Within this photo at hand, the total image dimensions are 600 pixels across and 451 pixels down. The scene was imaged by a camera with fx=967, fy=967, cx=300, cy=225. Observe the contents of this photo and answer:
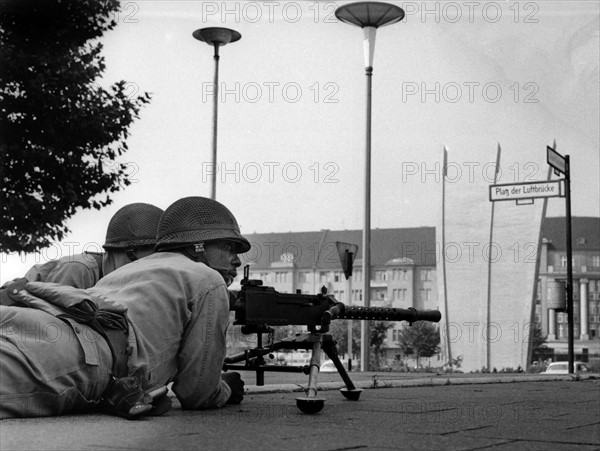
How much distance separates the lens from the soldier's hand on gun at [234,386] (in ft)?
17.0

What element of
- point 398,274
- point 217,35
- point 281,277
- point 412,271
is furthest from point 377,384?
point 398,274

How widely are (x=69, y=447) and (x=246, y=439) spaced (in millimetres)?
644

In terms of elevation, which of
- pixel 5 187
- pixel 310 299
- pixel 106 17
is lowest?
pixel 310 299

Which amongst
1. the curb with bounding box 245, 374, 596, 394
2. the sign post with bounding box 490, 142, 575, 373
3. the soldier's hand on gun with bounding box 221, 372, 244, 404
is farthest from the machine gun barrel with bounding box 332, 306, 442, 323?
the sign post with bounding box 490, 142, 575, 373

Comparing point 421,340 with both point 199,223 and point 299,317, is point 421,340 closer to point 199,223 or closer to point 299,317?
point 299,317

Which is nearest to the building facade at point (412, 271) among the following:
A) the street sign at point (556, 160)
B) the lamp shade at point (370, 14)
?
the street sign at point (556, 160)

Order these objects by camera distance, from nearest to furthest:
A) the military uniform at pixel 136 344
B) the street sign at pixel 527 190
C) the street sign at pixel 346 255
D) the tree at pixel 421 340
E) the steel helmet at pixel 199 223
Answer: the military uniform at pixel 136 344 < the steel helmet at pixel 199 223 < the street sign at pixel 346 255 < the street sign at pixel 527 190 < the tree at pixel 421 340

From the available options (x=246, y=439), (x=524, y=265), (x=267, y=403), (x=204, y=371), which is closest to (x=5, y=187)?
(x=267, y=403)

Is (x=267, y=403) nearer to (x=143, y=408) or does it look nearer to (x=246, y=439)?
(x=143, y=408)

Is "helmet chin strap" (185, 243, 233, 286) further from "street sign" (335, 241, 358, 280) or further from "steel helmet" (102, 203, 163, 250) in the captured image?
"street sign" (335, 241, 358, 280)

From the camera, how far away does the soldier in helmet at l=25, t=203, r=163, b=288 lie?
235 inches

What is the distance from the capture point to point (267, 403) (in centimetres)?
566

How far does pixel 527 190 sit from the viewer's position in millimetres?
18250

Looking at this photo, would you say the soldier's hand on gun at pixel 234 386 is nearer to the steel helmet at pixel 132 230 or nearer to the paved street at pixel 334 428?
the paved street at pixel 334 428
